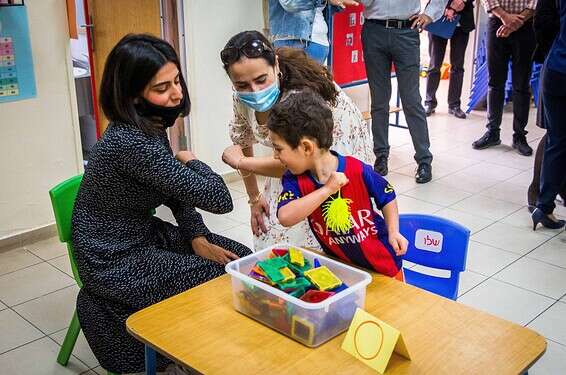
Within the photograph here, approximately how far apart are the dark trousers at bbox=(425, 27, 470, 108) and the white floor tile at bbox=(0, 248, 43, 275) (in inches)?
158

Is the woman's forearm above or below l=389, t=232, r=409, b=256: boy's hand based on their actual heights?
above

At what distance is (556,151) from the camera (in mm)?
3574

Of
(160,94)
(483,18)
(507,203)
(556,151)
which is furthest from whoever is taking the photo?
(483,18)

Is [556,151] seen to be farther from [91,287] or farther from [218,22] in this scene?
[91,287]

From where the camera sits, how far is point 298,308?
1480mm

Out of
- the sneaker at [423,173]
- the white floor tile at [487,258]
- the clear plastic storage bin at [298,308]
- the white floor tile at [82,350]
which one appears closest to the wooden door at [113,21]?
the white floor tile at [82,350]

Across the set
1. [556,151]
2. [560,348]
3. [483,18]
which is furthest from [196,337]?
[483,18]

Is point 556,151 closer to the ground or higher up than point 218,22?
closer to the ground

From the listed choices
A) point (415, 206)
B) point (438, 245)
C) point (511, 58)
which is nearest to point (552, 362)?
point (438, 245)

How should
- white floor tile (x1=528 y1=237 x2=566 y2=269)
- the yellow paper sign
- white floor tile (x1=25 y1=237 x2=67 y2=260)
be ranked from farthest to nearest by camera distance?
white floor tile (x1=25 y1=237 x2=67 y2=260) → white floor tile (x1=528 y1=237 x2=566 y2=269) → the yellow paper sign

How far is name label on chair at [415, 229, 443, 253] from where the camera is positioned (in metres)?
2.13

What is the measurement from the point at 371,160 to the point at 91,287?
3.34ft

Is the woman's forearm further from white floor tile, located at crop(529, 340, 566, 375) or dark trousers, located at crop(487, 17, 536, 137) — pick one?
dark trousers, located at crop(487, 17, 536, 137)

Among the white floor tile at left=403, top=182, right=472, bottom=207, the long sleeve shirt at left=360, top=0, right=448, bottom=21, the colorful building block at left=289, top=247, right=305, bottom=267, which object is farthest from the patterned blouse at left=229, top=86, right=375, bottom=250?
the long sleeve shirt at left=360, top=0, right=448, bottom=21
